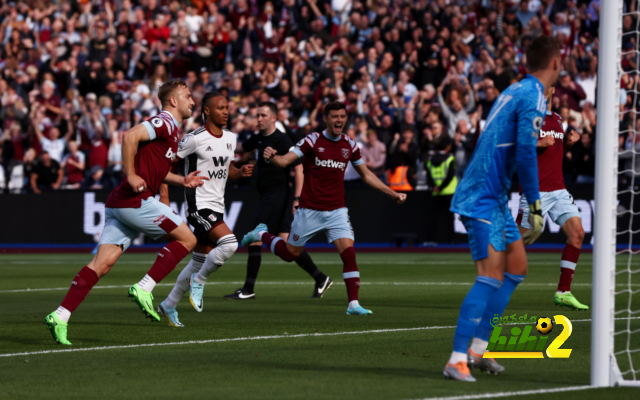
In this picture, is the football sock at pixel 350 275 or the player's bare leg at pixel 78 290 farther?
the football sock at pixel 350 275

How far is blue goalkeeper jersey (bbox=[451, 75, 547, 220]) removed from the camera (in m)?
5.88

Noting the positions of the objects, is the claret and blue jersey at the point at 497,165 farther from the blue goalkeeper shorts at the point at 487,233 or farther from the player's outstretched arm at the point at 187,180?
the player's outstretched arm at the point at 187,180

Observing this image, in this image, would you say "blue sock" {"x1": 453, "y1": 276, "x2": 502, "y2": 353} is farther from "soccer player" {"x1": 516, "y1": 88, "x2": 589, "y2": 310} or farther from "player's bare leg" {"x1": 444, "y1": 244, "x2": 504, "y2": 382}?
"soccer player" {"x1": 516, "y1": 88, "x2": 589, "y2": 310}

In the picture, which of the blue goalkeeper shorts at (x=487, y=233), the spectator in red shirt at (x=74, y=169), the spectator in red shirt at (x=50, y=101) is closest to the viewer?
the blue goalkeeper shorts at (x=487, y=233)

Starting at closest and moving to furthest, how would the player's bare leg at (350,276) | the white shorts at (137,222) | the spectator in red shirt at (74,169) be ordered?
the white shorts at (137,222), the player's bare leg at (350,276), the spectator in red shirt at (74,169)

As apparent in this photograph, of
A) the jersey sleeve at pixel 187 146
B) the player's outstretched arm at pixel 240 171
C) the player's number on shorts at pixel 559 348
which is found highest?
the jersey sleeve at pixel 187 146

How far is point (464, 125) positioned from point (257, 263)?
389 inches

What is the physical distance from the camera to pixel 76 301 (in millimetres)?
8094

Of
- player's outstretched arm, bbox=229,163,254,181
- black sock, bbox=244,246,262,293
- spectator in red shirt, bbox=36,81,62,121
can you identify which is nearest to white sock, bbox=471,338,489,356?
player's outstretched arm, bbox=229,163,254,181

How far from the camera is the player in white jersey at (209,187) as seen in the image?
32.5 ft

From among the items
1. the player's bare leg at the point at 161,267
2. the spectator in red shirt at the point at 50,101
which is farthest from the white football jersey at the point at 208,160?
the spectator in red shirt at the point at 50,101

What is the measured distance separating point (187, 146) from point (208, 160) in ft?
Result: 0.89

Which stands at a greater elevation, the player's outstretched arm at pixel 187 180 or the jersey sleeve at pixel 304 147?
the jersey sleeve at pixel 304 147

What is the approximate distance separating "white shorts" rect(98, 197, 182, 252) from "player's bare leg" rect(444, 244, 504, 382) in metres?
3.38
